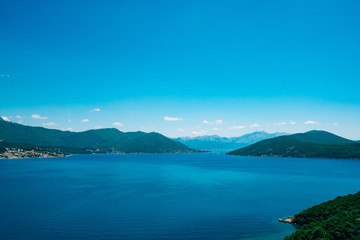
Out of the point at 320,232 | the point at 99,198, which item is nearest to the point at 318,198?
the point at 320,232

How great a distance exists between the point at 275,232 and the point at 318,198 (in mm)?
52559

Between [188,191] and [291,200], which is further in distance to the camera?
[188,191]

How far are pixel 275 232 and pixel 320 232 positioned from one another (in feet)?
42.5

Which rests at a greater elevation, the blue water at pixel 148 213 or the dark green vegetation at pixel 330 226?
the dark green vegetation at pixel 330 226

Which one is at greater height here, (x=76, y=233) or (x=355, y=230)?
(x=355, y=230)

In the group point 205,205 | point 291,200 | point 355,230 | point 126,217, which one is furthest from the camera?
point 291,200

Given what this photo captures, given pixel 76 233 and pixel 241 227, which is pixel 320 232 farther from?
pixel 76 233

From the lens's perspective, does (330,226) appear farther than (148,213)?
No

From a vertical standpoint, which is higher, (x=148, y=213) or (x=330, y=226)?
(x=330, y=226)

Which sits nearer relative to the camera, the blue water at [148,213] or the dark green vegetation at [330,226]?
the dark green vegetation at [330,226]

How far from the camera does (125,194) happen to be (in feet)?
347

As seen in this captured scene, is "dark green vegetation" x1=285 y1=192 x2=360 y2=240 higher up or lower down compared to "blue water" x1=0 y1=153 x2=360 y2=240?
higher up

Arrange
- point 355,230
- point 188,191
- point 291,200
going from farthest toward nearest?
point 188,191 < point 291,200 < point 355,230

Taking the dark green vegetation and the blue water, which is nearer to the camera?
the dark green vegetation
